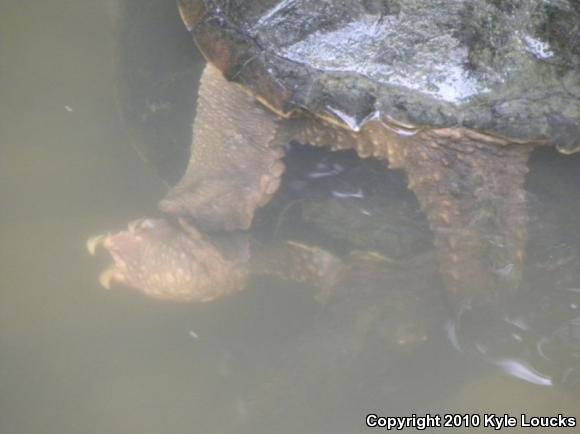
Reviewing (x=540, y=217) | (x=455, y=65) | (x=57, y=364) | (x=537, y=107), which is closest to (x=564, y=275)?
(x=540, y=217)

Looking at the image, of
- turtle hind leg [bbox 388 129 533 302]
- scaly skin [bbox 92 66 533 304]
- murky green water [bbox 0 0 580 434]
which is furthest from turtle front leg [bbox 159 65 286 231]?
turtle hind leg [bbox 388 129 533 302]

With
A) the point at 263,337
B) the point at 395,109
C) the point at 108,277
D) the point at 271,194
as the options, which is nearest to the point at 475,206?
the point at 395,109

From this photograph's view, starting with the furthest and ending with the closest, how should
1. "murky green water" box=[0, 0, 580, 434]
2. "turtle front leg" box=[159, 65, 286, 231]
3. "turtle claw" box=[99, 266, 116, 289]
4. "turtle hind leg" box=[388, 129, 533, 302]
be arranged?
"turtle claw" box=[99, 266, 116, 289] → "turtle front leg" box=[159, 65, 286, 231] → "murky green water" box=[0, 0, 580, 434] → "turtle hind leg" box=[388, 129, 533, 302]

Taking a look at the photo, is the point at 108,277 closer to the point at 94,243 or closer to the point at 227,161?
the point at 94,243

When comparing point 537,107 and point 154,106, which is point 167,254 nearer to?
point 154,106

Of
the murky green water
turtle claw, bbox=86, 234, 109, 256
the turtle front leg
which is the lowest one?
the murky green water

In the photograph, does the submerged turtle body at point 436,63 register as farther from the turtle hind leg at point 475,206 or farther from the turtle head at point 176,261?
the turtle head at point 176,261

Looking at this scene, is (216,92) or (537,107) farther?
(216,92)

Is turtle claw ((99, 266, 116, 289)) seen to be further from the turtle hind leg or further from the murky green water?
the turtle hind leg
